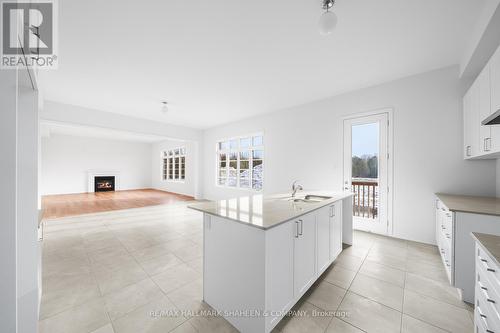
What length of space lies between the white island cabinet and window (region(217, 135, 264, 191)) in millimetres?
3983

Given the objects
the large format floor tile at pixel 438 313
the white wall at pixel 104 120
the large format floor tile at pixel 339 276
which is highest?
the white wall at pixel 104 120

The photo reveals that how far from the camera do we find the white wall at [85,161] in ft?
27.9

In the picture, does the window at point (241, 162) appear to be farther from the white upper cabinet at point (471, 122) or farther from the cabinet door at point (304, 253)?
the white upper cabinet at point (471, 122)

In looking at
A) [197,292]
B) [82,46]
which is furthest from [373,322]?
[82,46]

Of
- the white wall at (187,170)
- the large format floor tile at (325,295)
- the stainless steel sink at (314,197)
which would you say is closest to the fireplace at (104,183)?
the white wall at (187,170)

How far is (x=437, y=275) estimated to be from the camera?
7.35ft

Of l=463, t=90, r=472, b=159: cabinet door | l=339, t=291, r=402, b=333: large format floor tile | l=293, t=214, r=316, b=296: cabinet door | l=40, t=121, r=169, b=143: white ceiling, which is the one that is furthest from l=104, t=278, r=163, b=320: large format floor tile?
l=40, t=121, r=169, b=143: white ceiling

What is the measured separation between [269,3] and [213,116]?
4203 millimetres

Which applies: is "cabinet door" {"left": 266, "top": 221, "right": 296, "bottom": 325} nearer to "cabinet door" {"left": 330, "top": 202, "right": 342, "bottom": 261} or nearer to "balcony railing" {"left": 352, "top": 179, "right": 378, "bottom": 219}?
"cabinet door" {"left": 330, "top": 202, "right": 342, "bottom": 261}

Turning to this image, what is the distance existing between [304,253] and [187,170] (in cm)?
793

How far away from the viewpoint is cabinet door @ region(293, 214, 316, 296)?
1.65m

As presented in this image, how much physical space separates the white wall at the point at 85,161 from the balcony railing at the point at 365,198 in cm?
1141

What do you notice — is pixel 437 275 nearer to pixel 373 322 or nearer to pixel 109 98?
pixel 373 322

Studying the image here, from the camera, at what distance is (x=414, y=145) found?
3160mm
